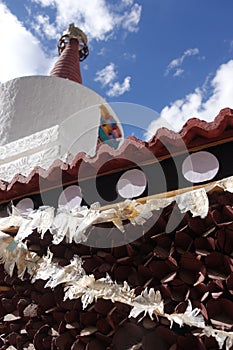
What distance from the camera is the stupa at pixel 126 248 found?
2.34 metres

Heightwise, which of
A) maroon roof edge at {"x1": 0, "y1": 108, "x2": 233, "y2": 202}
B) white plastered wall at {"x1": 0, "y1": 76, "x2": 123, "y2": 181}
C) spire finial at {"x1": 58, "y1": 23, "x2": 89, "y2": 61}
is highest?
spire finial at {"x1": 58, "y1": 23, "x2": 89, "y2": 61}

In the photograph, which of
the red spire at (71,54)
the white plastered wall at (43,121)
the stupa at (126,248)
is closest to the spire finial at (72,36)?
the red spire at (71,54)

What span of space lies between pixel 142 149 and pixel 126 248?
0.68 m

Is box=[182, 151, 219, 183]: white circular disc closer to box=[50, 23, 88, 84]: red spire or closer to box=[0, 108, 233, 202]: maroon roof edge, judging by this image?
box=[0, 108, 233, 202]: maroon roof edge

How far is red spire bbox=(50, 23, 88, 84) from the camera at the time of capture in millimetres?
9688

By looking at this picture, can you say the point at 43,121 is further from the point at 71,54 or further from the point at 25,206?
the point at 71,54

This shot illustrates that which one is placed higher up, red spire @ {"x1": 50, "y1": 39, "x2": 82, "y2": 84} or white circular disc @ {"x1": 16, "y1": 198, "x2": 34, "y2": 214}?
red spire @ {"x1": 50, "y1": 39, "x2": 82, "y2": 84}

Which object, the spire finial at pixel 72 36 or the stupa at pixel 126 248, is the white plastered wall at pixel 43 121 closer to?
the stupa at pixel 126 248

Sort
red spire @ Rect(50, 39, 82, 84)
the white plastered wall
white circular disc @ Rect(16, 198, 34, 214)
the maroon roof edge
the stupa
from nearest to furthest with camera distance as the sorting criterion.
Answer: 1. the stupa
2. the maroon roof edge
3. white circular disc @ Rect(16, 198, 34, 214)
4. the white plastered wall
5. red spire @ Rect(50, 39, 82, 84)

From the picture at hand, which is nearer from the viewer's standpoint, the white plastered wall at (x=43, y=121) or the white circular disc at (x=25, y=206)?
the white circular disc at (x=25, y=206)

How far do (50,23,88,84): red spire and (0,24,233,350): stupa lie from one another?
6.77 metres

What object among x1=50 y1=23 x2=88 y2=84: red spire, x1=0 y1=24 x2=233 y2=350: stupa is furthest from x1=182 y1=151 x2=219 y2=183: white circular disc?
x1=50 y1=23 x2=88 y2=84: red spire

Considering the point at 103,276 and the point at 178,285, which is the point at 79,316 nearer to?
the point at 103,276

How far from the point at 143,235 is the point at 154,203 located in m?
0.24
